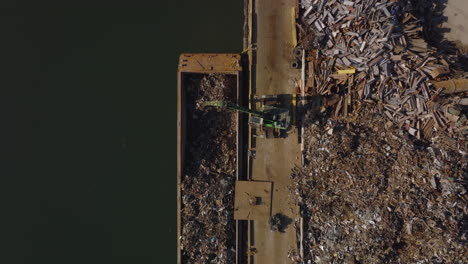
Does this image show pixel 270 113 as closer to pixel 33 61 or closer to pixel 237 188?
pixel 237 188

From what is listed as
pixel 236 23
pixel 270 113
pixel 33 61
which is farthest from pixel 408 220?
pixel 33 61

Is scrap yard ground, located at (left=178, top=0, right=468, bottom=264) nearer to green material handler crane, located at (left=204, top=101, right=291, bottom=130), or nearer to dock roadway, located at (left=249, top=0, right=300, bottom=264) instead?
dock roadway, located at (left=249, top=0, right=300, bottom=264)

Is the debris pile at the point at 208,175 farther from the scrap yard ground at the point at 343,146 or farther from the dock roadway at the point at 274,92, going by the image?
the dock roadway at the point at 274,92

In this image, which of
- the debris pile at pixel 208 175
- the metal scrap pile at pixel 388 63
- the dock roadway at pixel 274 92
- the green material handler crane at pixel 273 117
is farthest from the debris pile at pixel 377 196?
the debris pile at pixel 208 175

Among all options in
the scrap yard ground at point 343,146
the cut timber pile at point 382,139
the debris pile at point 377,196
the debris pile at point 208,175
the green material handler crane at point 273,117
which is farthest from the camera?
the debris pile at point 208,175

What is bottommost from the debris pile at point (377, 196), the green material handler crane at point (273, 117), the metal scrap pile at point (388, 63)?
the debris pile at point (377, 196)

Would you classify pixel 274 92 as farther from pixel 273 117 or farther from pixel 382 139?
pixel 382 139

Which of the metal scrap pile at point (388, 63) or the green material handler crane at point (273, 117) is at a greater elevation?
the metal scrap pile at point (388, 63)

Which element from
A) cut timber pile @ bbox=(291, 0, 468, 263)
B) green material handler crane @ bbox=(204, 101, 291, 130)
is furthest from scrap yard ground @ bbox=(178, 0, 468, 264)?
green material handler crane @ bbox=(204, 101, 291, 130)
